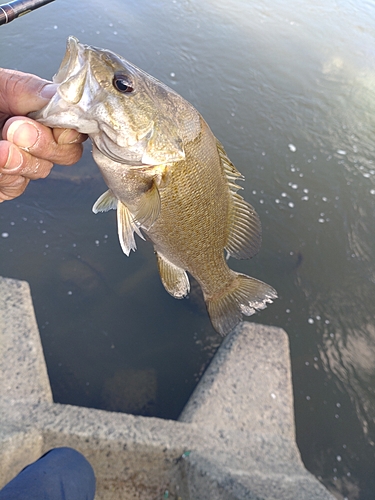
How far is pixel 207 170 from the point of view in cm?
147

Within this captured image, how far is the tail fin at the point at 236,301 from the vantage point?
1959 millimetres

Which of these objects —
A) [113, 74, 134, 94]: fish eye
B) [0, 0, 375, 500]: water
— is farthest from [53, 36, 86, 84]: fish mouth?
[0, 0, 375, 500]: water

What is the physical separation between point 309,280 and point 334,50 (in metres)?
4.25

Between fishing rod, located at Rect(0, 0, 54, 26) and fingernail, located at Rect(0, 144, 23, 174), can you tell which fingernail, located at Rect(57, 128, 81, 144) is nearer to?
fingernail, located at Rect(0, 144, 23, 174)

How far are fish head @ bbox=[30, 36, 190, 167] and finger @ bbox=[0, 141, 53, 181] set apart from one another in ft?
0.47

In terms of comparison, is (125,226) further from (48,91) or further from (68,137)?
(48,91)

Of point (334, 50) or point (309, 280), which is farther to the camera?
point (334, 50)

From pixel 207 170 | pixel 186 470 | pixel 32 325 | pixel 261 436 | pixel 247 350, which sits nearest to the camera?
pixel 207 170

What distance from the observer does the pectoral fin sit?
183 cm

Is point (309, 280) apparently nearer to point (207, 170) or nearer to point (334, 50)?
point (207, 170)

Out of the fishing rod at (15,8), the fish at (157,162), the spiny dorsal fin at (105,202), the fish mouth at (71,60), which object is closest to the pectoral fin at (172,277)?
the fish at (157,162)

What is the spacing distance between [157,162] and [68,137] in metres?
0.32

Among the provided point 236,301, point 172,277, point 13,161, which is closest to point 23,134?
point 13,161

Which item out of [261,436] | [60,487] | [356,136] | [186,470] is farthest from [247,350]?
[356,136]
